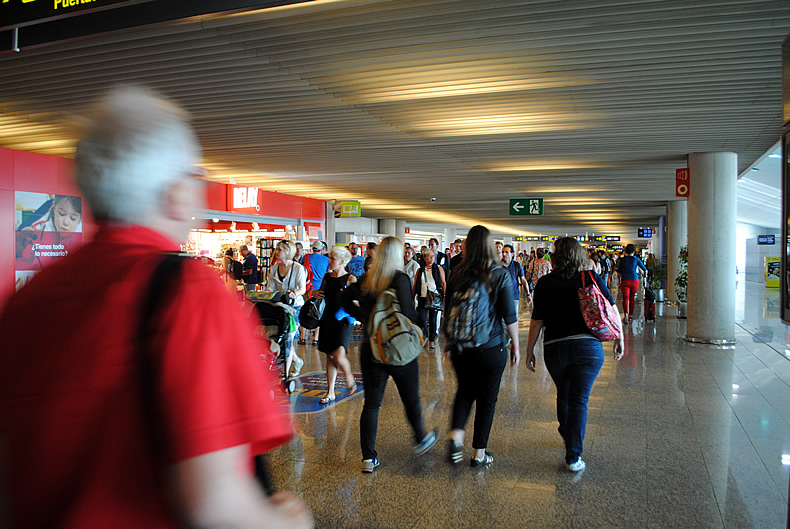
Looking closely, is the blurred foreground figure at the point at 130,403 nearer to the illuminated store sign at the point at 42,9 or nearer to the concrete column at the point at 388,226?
the illuminated store sign at the point at 42,9

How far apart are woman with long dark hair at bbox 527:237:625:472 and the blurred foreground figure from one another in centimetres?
369

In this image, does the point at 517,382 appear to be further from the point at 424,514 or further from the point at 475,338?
the point at 424,514

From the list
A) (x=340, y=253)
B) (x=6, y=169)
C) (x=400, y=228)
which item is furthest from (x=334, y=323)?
(x=400, y=228)

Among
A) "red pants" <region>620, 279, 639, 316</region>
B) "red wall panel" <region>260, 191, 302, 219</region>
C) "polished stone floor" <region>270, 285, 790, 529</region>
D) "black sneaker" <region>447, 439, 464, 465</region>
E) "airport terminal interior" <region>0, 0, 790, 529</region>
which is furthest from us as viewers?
"red wall panel" <region>260, 191, 302, 219</region>

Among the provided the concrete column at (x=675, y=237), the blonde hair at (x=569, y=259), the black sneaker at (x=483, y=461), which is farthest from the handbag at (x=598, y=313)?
the concrete column at (x=675, y=237)

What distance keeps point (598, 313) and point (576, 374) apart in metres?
0.50

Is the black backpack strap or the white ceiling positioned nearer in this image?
the black backpack strap

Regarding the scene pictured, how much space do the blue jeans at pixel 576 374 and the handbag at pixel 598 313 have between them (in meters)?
0.13

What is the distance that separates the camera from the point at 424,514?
3.58 metres

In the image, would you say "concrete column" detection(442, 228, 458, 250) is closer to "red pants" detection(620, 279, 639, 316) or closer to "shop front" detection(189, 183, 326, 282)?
"shop front" detection(189, 183, 326, 282)

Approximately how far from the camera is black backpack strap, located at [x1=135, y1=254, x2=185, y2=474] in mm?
930

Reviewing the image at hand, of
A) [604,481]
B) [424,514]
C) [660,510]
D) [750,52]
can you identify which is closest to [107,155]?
[424,514]

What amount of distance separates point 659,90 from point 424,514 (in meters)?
6.11

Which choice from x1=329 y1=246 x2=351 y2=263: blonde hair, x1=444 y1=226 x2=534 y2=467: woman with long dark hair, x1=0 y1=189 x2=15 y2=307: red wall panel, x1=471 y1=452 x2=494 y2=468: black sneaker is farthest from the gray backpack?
x1=0 y1=189 x2=15 y2=307: red wall panel
